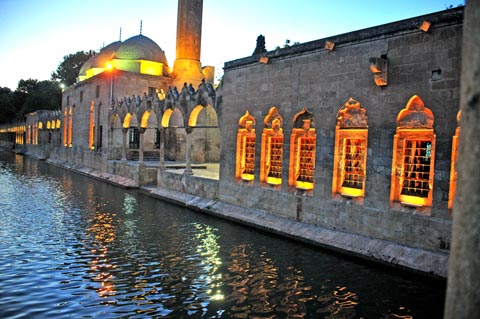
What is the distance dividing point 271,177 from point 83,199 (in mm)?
7769

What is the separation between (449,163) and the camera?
764cm

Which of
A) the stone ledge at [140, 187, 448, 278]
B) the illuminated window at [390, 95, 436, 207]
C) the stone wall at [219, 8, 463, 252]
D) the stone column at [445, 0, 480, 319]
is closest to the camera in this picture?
the stone column at [445, 0, 480, 319]

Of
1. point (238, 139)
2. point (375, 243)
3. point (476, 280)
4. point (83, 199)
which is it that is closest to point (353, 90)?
point (375, 243)

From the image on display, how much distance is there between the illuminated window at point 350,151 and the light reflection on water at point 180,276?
1.81m

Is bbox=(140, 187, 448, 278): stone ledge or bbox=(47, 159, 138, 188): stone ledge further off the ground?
bbox=(140, 187, 448, 278): stone ledge

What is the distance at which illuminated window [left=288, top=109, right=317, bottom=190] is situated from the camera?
10820 millimetres

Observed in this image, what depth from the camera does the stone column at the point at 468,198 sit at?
2.23 meters

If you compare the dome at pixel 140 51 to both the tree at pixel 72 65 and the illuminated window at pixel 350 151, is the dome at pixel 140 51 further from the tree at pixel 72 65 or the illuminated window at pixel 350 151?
the tree at pixel 72 65

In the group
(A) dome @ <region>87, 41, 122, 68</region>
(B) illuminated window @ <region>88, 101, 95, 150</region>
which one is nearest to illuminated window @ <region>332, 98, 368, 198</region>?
(B) illuminated window @ <region>88, 101, 95, 150</region>

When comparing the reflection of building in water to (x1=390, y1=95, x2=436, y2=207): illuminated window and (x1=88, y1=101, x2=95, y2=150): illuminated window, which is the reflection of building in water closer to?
(x1=390, y1=95, x2=436, y2=207): illuminated window

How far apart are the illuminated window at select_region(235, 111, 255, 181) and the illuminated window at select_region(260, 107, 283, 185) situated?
710 millimetres

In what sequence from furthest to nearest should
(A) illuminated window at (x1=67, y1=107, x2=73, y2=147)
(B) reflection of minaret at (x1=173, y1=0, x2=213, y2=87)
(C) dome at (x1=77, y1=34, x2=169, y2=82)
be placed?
(A) illuminated window at (x1=67, y1=107, x2=73, y2=147), (C) dome at (x1=77, y1=34, x2=169, y2=82), (B) reflection of minaret at (x1=173, y1=0, x2=213, y2=87)

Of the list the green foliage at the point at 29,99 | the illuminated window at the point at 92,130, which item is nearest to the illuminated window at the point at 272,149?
the illuminated window at the point at 92,130

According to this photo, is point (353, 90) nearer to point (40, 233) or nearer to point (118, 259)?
point (118, 259)
